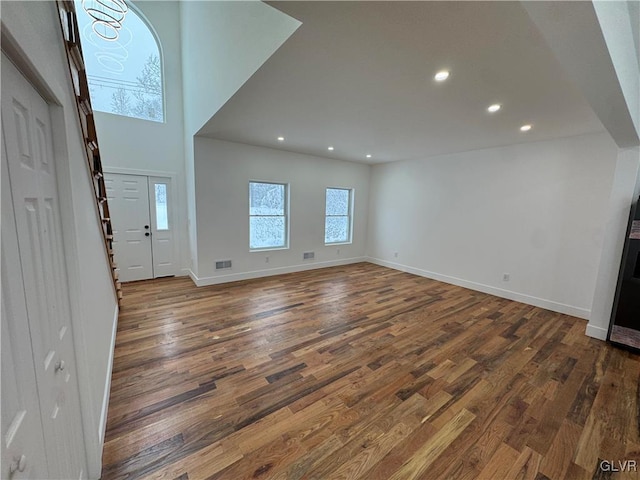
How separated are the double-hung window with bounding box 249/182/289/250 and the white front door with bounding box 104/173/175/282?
153cm

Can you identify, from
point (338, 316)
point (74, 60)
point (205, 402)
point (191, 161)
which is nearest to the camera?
point (74, 60)

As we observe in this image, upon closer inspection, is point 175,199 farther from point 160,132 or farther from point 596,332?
point 596,332

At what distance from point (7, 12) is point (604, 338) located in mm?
4960

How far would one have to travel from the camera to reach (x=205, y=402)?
1.90 metres

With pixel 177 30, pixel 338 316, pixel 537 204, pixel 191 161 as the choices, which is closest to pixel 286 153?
pixel 191 161

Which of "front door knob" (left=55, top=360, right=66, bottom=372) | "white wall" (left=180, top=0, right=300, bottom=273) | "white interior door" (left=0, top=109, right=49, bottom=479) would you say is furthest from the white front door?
"white interior door" (left=0, top=109, right=49, bottom=479)

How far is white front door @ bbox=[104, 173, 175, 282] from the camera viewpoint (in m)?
4.39

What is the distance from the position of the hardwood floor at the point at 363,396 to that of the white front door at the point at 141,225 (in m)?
1.33

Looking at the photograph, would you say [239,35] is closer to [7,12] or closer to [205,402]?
[7,12]

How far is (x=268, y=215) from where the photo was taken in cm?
525

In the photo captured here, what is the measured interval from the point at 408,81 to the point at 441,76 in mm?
263
